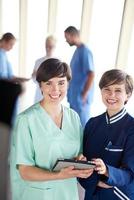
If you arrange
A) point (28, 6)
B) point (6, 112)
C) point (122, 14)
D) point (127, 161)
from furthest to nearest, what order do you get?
1. point (122, 14)
2. point (28, 6)
3. point (6, 112)
4. point (127, 161)

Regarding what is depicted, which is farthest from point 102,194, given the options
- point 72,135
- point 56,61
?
point 56,61

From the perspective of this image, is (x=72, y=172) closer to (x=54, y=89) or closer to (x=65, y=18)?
(x=54, y=89)

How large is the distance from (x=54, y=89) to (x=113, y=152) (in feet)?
1.09

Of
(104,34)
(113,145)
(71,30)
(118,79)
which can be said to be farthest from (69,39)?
(113,145)

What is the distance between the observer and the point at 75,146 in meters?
1.11

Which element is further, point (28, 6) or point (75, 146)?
point (28, 6)

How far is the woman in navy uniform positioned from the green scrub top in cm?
7

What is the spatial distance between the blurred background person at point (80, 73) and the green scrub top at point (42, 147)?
82 centimetres

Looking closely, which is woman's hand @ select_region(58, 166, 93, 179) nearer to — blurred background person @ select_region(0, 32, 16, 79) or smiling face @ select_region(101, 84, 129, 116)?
smiling face @ select_region(101, 84, 129, 116)

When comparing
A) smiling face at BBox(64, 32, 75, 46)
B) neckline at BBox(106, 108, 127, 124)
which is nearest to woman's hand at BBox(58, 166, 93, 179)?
neckline at BBox(106, 108, 127, 124)

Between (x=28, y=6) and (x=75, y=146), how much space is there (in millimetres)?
1109

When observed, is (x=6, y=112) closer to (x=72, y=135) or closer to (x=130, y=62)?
(x=72, y=135)

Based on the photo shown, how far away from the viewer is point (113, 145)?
3.51 feet

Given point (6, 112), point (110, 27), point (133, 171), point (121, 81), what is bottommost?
point (133, 171)
